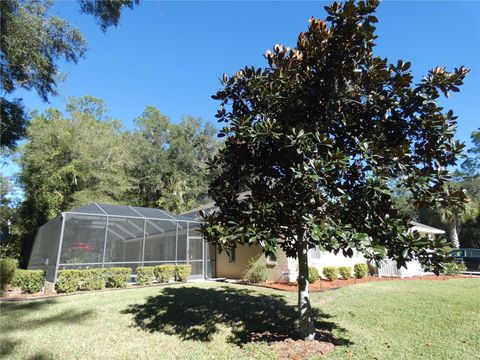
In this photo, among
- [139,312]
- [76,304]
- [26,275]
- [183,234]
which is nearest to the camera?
[139,312]

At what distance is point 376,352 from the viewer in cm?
507

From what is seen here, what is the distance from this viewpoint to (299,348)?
5191 millimetres

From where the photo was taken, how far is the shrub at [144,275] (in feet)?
45.2

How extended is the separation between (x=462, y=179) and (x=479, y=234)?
11864 mm

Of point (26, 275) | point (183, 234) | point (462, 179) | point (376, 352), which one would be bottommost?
point (376, 352)

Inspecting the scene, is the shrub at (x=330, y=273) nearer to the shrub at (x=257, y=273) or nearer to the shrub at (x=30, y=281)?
the shrub at (x=257, y=273)

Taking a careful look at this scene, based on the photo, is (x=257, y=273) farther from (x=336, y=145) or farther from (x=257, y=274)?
(x=336, y=145)

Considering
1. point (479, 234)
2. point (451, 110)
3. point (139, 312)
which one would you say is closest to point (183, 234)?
point (139, 312)

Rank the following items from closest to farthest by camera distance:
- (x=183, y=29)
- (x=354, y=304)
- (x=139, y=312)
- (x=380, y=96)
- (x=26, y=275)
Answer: (x=380, y=96) < (x=139, y=312) < (x=354, y=304) < (x=183, y=29) < (x=26, y=275)

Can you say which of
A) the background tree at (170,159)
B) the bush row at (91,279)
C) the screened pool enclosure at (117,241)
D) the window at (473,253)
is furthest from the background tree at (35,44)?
the window at (473,253)

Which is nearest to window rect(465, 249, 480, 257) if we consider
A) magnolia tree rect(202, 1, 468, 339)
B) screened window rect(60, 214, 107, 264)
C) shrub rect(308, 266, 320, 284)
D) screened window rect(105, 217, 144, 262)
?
shrub rect(308, 266, 320, 284)

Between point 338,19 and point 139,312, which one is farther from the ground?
point 338,19

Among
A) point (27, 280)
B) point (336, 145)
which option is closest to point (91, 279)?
point (27, 280)

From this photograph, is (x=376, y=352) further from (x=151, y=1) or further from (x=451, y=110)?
(x=151, y=1)
